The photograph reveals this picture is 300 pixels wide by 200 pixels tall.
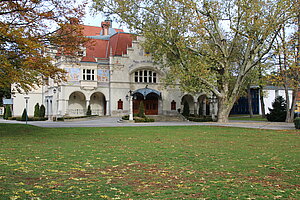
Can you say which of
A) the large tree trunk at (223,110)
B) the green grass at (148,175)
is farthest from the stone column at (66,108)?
the green grass at (148,175)

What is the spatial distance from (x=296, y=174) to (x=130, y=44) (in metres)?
45.0

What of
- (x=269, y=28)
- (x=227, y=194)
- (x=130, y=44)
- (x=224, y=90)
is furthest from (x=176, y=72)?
(x=227, y=194)

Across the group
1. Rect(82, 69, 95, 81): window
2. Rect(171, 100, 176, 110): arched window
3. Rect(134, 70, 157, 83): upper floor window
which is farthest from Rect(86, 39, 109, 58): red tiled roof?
Rect(171, 100, 176, 110): arched window

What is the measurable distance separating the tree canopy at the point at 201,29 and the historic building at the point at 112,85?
13164 millimetres

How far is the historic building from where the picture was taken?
4562 centimetres

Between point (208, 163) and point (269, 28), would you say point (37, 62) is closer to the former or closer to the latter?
point (208, 163)

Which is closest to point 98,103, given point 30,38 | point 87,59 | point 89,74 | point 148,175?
point 89,74

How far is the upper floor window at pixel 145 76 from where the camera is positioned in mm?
49312

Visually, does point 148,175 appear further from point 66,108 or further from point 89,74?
point 89,74

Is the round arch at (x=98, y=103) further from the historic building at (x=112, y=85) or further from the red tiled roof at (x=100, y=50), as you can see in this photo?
the red tiled roof at (x=100, y=50)

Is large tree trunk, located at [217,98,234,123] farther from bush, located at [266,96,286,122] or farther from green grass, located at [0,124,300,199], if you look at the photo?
green grass, located at [0,124,300,199]

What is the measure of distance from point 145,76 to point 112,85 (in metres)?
5.92

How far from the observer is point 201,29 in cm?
2967

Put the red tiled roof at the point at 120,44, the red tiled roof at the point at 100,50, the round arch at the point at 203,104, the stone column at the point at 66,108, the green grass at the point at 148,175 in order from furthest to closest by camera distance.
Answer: the round arch at the point at 203,104 < the red tiled roof at the point at 100,50 < the red tiled roof at the point at 120,44 < the stone column at the point at 66,108 < the green grass at the point at 148,175
